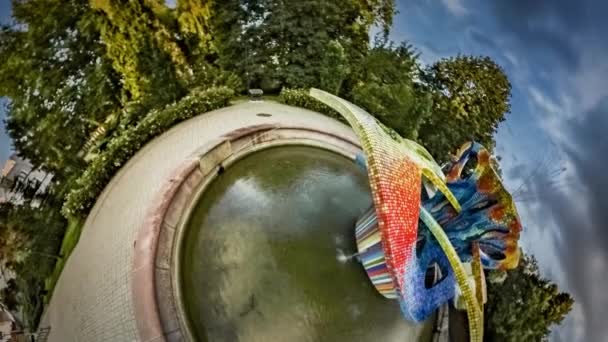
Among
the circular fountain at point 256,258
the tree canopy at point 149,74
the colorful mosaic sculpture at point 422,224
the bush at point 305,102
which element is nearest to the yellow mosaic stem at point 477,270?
the colorful mosaic sculpture at point 422,224

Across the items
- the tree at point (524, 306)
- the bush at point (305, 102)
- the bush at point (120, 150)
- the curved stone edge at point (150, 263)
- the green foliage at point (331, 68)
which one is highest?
the green foliage at point (331, 68)

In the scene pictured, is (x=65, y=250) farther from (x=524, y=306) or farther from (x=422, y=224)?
(x=524, y=306)

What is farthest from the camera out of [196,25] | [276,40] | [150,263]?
[276,40]

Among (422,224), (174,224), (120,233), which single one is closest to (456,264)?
(422,224)

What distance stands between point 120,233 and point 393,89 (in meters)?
1.86

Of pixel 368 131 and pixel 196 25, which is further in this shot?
pixel 196 25

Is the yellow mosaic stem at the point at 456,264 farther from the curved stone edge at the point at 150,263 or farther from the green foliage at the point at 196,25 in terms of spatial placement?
the green foliage at the point at 196,25

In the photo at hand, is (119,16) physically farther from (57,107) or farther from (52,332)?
(52,332)

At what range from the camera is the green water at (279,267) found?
8.00ft

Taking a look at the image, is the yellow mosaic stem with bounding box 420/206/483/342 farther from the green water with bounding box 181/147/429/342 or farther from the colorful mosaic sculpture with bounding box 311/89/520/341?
the green water with bounding box 181/147/429/342

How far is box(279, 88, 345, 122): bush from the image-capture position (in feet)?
11.5

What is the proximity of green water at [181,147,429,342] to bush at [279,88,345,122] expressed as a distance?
821mm

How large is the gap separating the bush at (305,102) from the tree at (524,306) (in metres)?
1.38

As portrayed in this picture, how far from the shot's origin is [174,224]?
2.56m
